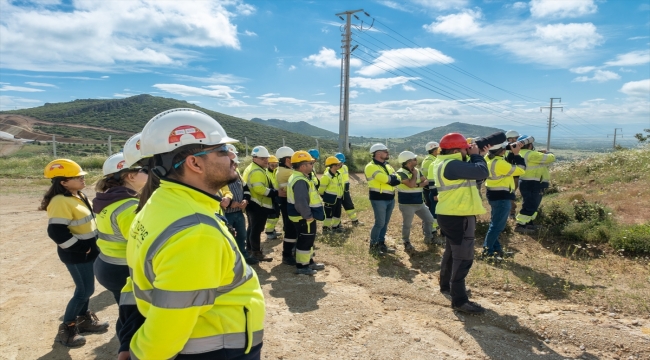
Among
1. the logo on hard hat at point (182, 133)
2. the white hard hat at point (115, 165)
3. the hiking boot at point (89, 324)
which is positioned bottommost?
the hiking boot at point (89, 324)

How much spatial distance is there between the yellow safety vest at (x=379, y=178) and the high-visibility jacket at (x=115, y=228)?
14.9 ft

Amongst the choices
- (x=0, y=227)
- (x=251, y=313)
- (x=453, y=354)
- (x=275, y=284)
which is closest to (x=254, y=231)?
(x=275, y=284)

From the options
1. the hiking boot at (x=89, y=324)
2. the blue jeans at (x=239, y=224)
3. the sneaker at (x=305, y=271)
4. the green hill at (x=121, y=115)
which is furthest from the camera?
the green hill at (x=121, y=115)

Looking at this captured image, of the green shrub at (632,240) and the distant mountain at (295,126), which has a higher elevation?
the distant mountain at (295,126)

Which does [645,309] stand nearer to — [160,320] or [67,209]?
[160,320]

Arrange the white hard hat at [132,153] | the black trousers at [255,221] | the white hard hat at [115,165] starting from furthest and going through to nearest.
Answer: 1. the black trousers at [255,221]
2. the white hard hat at [115,165]
3. the white hard hat at [132,153]

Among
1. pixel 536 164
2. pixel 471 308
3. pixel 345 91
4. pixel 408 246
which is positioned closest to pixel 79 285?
pixel 471 308

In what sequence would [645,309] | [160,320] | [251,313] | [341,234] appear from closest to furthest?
[160,320]
[251,313]
[645,309]
[341,234]

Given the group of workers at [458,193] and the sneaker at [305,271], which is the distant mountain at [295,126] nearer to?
the group of workers at [458,193]

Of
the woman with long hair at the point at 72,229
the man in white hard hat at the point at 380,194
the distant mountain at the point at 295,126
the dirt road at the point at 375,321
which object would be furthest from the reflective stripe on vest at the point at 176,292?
the distant mountain at the point at 295,126

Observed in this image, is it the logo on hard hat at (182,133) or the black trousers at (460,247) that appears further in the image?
the black trousers at (460,247)

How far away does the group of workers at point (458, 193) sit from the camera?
180 inches

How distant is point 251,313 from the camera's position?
163cm

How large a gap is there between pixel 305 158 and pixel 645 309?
480 cm
